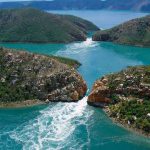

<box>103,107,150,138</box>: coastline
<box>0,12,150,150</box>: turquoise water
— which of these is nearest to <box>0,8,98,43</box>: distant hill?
<box>0,12,150,150</box>: turquoise water

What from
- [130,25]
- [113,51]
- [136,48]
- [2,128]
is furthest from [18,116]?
[130,25]

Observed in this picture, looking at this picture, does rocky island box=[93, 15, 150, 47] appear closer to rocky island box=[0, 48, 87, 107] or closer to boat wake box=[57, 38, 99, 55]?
boat wake box=[57, 38, 99, 55]

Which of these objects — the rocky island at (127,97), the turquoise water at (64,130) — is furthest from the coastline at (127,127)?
the turquoise water at (64,130)

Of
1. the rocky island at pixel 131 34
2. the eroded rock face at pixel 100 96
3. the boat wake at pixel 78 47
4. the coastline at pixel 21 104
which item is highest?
the rocky island at pixel 131 34

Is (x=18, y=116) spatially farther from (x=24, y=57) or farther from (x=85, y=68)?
(x=85, y=68)

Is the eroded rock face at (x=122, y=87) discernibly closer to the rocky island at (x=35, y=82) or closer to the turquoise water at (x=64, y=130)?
the turquoise water at (x=64, y=130)

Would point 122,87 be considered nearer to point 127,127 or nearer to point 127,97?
point 127,97
